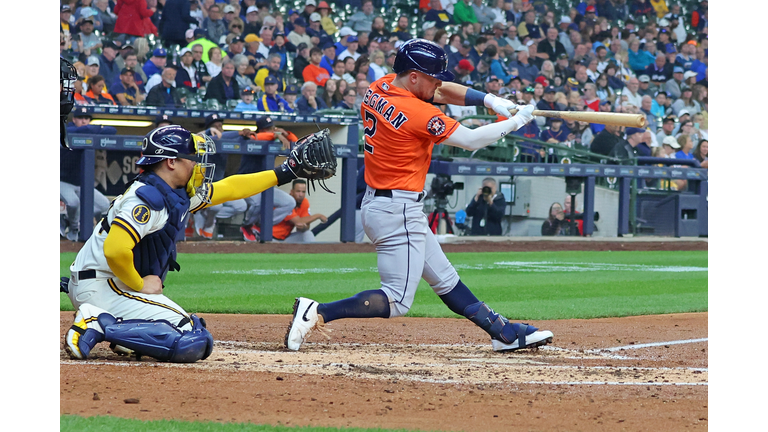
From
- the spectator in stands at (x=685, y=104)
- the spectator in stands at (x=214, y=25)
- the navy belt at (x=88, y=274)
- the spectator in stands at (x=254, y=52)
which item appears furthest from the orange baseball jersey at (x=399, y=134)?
the spectator in stands at (x=685, y=104)

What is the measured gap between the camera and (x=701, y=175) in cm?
1537

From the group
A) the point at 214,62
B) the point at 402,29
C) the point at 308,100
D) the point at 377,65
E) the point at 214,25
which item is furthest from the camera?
the point at 402,29

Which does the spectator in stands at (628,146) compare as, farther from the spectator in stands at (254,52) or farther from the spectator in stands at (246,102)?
the spectator in stands at (246,102)

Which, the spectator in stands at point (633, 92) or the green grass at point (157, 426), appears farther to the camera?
the spectator in stands at point (633, 92)

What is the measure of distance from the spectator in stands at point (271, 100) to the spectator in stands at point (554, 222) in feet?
14.4

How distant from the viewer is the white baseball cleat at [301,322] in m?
4.43

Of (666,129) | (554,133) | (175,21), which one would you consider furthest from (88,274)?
(666,129)

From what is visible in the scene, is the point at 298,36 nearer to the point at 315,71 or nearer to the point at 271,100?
the point at 315,71

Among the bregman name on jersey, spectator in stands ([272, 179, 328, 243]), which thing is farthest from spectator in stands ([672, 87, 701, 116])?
the bregman name on jersey

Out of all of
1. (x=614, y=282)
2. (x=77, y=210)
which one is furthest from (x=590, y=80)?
(x=77, y=210)

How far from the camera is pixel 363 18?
16.6 metres

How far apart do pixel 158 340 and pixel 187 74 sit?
31.1ft

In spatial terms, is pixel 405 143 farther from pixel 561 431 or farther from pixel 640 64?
pixel 640 64

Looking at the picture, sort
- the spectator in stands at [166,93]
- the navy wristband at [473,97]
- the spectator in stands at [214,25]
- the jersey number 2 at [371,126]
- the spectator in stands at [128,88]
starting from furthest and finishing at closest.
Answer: the spectator in stands at [214,25] → the spectator in stands at [166,93] → the spectator in stands at [128,88] → the navy wristband at [473,97] → the jersey number 2 at [371,126]
